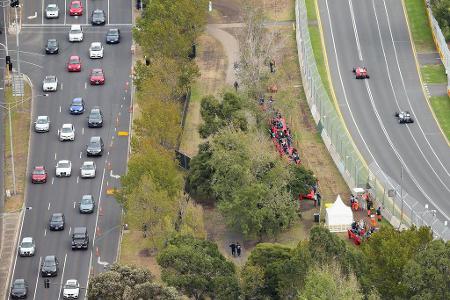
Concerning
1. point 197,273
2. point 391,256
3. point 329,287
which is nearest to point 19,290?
point 197,273

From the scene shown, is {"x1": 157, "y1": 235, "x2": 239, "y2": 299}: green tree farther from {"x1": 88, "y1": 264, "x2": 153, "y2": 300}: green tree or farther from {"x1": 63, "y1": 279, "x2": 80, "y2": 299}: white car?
{"x1": 63, "y1": 279, "x2": 80, "y2": 299}: white car

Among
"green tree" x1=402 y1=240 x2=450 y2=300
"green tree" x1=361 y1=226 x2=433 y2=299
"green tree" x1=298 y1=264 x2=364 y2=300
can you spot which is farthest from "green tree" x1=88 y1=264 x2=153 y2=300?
"green tree" x1=402 y1=240 x2=450 y2=300

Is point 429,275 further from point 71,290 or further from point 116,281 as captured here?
point 71,290

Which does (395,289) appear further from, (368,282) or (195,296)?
(195,296)

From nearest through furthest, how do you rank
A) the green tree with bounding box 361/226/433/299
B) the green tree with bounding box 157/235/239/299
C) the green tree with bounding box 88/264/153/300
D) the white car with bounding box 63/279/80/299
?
1. the green tree with bounding box 88/264/153/300
2. the green tree with bounding box 361/226/433/299
3. the green tree with bounding box 157/235/239/299
4. the white car with bounding box 63/279/80/299

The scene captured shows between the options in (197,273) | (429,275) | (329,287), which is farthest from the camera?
(197,273)

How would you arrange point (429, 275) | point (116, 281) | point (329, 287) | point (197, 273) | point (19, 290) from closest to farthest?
point (329, 287), point (116, 281), point (429, 275), point (197, 273), point (19, 290)
